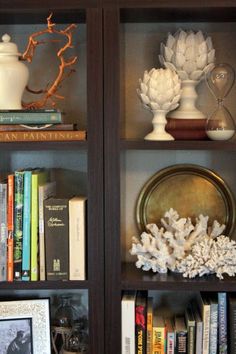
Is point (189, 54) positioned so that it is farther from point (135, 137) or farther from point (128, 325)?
point (128, 325)

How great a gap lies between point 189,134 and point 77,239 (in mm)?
446

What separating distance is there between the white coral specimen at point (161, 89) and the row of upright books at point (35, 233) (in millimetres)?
Answer: 348

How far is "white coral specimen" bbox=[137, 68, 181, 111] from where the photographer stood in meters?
1.41

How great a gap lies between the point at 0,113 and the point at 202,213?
71 cm

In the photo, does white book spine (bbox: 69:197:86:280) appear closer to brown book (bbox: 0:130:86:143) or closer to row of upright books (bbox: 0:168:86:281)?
row of upright books (bbox: 0:168:86:281)

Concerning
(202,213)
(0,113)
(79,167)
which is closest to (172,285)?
(202,213)

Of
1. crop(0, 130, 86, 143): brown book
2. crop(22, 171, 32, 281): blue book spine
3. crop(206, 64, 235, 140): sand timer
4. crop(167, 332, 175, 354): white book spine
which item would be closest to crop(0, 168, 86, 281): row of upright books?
crop(22, 171, 32, 281): blue book spine

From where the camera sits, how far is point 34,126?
1409 mm

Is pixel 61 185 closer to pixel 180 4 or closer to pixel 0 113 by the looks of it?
pixel 0 113

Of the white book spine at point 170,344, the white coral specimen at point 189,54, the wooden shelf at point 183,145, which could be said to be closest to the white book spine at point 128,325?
the white book spine at point 170,344

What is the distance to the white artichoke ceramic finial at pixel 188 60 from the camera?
4.89 feet

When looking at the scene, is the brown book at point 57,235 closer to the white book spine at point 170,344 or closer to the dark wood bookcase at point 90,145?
the dark wood bookcase at point 90,145

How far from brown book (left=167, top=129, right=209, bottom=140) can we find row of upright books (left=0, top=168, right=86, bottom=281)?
0.33 meters

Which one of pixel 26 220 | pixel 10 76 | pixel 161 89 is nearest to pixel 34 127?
pixel 10 76
